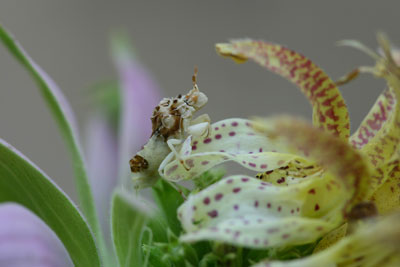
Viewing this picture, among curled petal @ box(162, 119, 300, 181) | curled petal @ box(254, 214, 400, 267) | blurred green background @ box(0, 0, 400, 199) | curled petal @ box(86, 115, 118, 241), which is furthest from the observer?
blurred green background @ box(0, 0, 400, 199)

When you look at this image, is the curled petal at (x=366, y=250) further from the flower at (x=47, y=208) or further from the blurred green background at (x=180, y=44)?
the blurred green background at (x=180, y=44)

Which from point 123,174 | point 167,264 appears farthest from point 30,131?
point 167,264

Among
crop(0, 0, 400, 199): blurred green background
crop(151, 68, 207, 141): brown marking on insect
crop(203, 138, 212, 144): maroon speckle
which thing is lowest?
crop(0, 0, 400, 199): blurred green background

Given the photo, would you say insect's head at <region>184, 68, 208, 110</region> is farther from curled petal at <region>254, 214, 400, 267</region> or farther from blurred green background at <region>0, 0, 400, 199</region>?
blurred green background at <region>0, 0, 400, 199</region>

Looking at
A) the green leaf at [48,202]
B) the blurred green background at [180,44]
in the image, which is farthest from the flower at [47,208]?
the blurred green background at [180,44]

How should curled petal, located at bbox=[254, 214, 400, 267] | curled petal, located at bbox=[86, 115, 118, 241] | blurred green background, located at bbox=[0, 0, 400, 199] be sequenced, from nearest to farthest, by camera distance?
Answer: curled petal, located at bbox=[254, 214, 400, 267] < curled petal, located at bbox=[86, 115, 118, 241] < blurred green background, located at bbox=[0, 0, 400, 199]

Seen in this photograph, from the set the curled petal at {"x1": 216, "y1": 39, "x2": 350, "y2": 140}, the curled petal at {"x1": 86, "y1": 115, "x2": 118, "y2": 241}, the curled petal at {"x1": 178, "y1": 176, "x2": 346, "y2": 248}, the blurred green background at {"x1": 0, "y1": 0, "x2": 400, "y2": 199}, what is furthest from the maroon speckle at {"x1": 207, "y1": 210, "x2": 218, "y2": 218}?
the blurred green background at {"x1": 0, "y1": 0, "x2": 400, "y2": 199}

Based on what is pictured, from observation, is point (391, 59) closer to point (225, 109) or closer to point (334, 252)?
point (334, 252)
